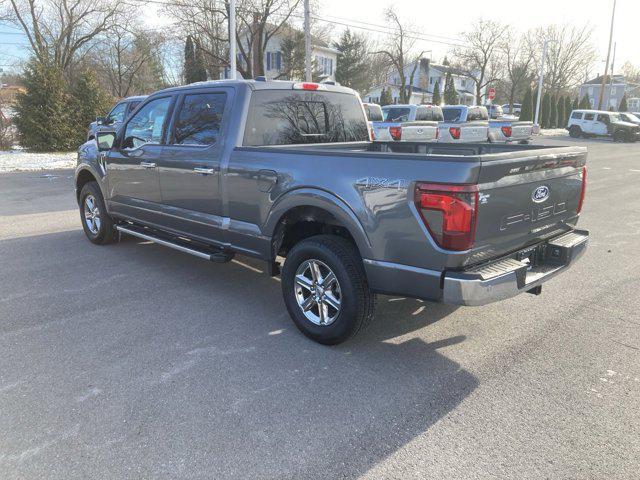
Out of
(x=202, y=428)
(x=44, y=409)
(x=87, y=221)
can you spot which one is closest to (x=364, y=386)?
(x=202, y=428)

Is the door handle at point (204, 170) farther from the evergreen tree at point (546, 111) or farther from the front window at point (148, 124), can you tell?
the evergreen tree at point (546, 111)

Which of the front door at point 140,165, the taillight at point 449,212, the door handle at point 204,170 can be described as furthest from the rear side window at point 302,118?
the taillight at point 449,212

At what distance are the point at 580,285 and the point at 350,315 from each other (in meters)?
2.99

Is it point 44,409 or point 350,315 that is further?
point 350,315

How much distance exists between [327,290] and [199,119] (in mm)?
2189

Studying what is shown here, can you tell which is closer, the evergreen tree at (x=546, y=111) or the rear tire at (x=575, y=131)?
the rear tire at (x=575, y=131)

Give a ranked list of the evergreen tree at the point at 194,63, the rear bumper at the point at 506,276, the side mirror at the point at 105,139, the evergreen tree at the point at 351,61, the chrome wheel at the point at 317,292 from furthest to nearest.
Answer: the evergreen tree at the point at 351,61 < the evergreen tree at the point at 194,63 < the side mirror at the point at 105,139 < the chrome wheel at the point at 317,292 < the rear bumper at the point at 506,276

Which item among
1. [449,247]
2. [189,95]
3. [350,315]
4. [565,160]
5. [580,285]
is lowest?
[580,285]

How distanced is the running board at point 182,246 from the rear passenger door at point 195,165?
4.5 inches

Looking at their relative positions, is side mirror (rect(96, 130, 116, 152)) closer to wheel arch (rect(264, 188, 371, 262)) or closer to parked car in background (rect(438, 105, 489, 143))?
wheel arch (rect(264, 188, 371, 262))

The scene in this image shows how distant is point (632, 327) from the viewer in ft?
13.7

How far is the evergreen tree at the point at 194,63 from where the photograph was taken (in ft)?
122

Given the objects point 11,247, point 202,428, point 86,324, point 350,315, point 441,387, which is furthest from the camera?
point 11,247

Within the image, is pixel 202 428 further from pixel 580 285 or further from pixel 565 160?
pixel 580 285
